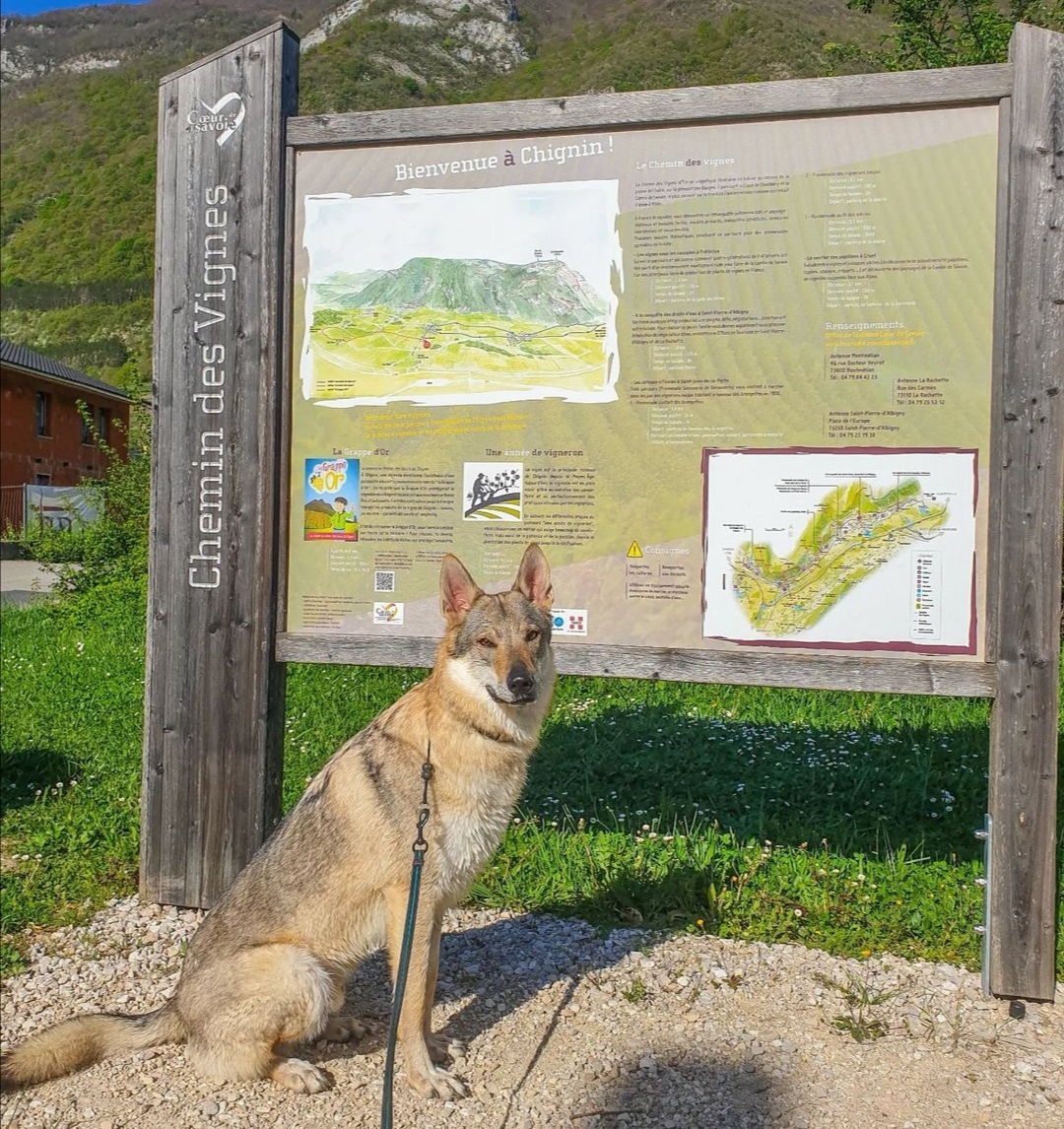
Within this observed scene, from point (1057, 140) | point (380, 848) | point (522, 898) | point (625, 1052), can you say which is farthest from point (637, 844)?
point (1057, 140)

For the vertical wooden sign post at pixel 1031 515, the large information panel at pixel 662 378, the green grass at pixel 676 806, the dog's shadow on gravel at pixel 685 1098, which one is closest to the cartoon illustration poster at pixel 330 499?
the large information panel at pixel 662 378

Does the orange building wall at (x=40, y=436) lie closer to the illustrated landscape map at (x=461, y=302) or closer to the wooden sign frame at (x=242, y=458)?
the wooden sign frame at (x=242, y=458)

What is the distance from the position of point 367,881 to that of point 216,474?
221 cm

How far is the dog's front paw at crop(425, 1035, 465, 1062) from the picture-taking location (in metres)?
3.17

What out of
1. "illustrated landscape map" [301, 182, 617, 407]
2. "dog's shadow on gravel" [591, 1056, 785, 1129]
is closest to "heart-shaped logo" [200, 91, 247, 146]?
"illustrated landscape map" [301, 182, 617, 407]

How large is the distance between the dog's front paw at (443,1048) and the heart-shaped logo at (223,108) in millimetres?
4120

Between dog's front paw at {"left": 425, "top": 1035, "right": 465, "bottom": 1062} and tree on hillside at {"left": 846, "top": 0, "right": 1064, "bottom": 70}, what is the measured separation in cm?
1597

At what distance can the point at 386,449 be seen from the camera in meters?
4.19

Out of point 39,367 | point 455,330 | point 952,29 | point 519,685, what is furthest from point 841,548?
point 39,367

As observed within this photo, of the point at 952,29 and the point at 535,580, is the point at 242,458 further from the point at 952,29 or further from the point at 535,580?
the point at 952,29

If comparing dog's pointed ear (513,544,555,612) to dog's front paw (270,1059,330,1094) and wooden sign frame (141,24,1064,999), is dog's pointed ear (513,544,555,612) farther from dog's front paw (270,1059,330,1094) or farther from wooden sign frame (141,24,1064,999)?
dog's front paw (270,1059,330,1094)

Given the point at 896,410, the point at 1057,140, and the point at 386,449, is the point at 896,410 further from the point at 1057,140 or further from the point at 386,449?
the point at 386,449

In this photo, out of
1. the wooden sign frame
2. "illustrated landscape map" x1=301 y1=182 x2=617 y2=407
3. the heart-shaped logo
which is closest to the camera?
the wooden sign frame

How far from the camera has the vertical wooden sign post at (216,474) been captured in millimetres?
4262
